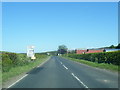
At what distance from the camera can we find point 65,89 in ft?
41.3

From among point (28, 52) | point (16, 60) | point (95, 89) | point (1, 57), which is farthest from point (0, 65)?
point (28, 52)

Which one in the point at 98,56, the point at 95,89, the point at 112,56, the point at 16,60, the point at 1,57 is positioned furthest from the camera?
the point at 98,56

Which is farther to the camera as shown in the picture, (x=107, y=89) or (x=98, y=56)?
(x=98, y=56)

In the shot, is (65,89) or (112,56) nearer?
(65,89)

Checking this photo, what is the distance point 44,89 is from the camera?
12.5 meters

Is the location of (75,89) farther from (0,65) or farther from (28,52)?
(28,52)

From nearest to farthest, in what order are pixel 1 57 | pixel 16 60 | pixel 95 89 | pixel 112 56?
1. pixel 95 89
2. pixel 1 57
3. pixel 16 60
4. pixel 112 56

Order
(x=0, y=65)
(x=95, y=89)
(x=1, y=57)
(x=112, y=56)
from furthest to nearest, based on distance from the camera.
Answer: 1. (x=112, y=56)
2. (x=1, y=57)
3. (x=0, y=65)
4. (x=95, y=89)

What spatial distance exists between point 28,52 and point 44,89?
40914 millimetres

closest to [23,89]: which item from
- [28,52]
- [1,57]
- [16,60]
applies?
[1,57]

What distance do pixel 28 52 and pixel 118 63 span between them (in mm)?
22509

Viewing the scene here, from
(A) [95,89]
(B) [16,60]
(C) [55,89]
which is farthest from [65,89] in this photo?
(B) [16,60]

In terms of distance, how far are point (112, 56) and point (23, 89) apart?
95.2ft

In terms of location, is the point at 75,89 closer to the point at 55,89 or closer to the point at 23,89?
the point at 55,89
